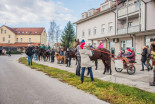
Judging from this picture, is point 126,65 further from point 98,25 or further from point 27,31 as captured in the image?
point 27,31

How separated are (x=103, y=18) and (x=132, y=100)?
24129 mm

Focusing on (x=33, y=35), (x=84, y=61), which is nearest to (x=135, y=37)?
(x=84, y=61)

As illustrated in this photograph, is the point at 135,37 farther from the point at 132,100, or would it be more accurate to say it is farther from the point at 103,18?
the point at 132,100

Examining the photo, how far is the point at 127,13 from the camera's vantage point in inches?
824

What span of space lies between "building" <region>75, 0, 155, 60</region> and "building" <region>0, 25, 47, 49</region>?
45167 mm

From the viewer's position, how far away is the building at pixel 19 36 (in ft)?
230

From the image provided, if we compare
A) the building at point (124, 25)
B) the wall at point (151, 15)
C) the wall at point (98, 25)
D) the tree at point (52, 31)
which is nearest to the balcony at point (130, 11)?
the building at point (124, 25)

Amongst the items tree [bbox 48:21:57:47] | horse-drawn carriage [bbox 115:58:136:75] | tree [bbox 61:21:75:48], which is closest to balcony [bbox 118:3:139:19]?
horse-drawn carriage [bbox 115:58:136:75]

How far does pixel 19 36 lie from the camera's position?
236 ft

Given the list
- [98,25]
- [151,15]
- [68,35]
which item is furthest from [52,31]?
[151,15]

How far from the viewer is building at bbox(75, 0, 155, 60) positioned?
18.4 m

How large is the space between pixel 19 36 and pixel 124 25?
6107 cm

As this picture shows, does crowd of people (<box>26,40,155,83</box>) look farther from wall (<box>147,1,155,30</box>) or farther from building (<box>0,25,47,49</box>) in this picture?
building (<box>0,25,47,49</box>)

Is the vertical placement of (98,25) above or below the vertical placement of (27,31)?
below
